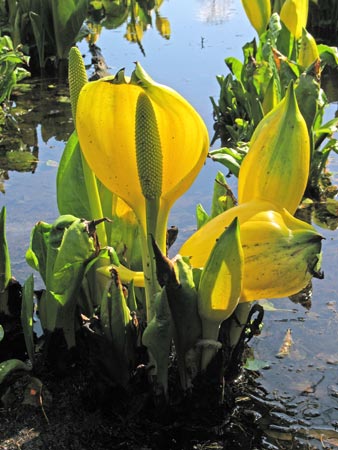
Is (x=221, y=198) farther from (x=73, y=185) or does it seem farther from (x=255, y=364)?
(x=255, y=364)

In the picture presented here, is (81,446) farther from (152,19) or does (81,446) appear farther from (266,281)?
(152,19)

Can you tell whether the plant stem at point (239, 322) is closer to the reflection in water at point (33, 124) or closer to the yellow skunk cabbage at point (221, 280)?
the yellow skunk cabbage at point (221, 280)

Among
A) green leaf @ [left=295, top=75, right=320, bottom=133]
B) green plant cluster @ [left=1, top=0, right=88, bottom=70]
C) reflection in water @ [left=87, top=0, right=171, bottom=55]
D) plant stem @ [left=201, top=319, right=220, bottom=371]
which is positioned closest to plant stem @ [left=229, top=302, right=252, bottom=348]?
plant stem @ [left=201, top=319, right=220, bottom=371]

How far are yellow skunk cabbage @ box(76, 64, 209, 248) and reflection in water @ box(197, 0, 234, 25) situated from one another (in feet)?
19.4

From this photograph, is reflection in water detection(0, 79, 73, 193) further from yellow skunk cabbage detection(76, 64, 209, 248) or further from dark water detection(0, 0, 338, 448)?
yellow skunk cabbage detection(76, 64, 209, 248)

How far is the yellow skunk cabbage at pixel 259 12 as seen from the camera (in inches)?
149

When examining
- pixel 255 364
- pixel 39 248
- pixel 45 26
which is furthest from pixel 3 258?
pixel 45 26

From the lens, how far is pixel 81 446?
183cm

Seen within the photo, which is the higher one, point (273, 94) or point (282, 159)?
point (282, 159)

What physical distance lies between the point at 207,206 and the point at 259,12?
1.20 meters

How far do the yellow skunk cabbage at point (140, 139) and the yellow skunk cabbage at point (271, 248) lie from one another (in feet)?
0.54

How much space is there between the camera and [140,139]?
1.55 m

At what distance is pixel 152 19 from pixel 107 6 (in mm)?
627

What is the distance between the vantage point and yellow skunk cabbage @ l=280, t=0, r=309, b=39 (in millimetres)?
3412
